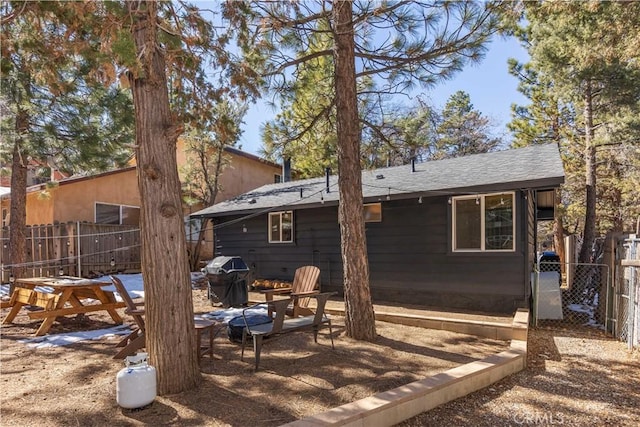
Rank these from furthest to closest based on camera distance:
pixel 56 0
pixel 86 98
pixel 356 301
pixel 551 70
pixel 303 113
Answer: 1. pixel 551 70
2. pixel 86 98
3. pixel 303 113
4. pixel 356 301
5. pixel 56 0

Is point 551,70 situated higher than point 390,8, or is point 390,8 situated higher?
point 551,70

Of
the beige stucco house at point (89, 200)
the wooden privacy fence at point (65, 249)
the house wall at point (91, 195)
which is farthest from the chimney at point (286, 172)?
the wooden privacy fence at point (65, 249)

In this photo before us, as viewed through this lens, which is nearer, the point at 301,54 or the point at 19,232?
the point at 301,54

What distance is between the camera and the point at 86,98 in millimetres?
8703

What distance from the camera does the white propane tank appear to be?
2939 mm


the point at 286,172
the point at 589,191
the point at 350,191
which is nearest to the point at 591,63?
the point at 589,191

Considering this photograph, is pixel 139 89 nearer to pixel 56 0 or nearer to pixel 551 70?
pixel 56 0

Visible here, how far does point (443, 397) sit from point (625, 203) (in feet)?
55.2

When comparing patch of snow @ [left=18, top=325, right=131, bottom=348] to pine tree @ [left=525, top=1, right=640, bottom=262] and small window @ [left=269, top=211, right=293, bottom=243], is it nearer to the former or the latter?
small window @ [left=269, top=211, right=293, bottom=243]

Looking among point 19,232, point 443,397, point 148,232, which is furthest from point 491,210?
point 19,232

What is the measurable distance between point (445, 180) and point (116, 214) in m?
11.8

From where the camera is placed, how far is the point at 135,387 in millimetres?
2943

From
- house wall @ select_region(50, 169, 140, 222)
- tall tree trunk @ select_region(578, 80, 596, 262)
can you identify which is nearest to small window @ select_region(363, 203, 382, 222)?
tall tree trunk @ select_region(578, 80, 596, 262)

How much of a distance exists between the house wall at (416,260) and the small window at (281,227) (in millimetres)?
180
